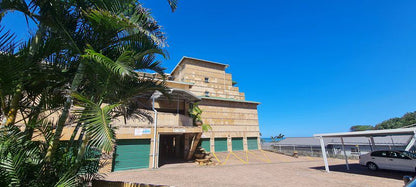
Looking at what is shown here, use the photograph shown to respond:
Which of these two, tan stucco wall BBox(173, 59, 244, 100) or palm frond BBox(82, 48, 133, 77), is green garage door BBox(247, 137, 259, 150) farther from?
palm frond BBox(82, 48, 133, 77)

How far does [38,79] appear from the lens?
3.35 m

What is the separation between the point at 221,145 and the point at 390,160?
51.1 ft

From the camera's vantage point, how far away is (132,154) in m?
12.5

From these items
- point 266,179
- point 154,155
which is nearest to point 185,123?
point 154,155

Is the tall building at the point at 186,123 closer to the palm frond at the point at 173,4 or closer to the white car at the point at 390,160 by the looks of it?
the palm frond at the point at 173,4

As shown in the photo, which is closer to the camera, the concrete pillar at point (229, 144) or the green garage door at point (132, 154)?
the green garage door at point (132, 154)

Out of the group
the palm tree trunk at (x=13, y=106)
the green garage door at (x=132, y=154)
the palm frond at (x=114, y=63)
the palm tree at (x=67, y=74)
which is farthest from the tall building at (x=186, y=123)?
the palm frond at (x=114, y=63)

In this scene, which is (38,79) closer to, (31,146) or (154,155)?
(31,146)

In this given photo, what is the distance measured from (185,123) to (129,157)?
508 centimetres

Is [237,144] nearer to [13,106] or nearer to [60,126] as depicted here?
[60,126]

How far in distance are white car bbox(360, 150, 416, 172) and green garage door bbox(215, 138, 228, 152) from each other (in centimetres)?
1389

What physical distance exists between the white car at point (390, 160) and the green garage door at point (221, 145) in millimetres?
13885

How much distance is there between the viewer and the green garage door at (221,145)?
2200cm

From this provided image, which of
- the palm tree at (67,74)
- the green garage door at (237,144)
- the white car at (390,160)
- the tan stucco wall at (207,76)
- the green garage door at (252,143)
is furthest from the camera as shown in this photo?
the tan stucco wall at (207,76)
